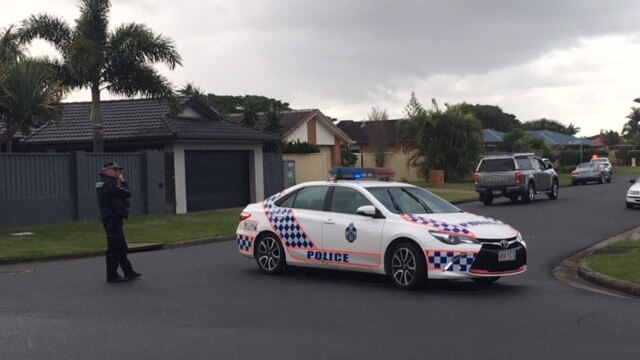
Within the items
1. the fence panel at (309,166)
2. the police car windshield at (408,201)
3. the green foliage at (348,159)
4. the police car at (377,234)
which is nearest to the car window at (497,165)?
the fence panel at (309,166)

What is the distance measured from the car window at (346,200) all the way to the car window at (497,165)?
61.0 feet

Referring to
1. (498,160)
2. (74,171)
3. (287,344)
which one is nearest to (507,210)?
(498,160)

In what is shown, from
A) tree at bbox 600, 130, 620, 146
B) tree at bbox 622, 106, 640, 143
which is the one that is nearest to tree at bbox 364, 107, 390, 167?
tree at bbox 600, 130, 620, 146

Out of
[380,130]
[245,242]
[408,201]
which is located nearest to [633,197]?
[408,201]

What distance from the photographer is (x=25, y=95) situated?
64.5ft

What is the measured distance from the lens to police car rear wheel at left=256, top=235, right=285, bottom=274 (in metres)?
11.6

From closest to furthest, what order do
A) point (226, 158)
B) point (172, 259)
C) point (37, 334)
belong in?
point (37, 334) < point (172, 259) < point (226, 158)

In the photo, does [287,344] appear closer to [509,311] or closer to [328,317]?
[328,317]

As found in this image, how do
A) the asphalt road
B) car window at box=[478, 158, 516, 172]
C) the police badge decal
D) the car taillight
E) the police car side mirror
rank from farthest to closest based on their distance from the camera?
car window at box=[478, 158, 516, 172]
the car taillight
the police badge decal
the police car side mirror
the asphalt road

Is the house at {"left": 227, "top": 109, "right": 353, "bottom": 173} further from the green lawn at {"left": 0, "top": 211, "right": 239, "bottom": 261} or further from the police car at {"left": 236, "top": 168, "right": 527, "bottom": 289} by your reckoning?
the police car at {"left": 236, "top": 168, "right": 527, "bottom": 289}

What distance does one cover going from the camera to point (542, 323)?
8.16 m

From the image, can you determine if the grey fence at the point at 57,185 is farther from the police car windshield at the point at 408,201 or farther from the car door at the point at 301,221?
the police car windshield at the point at 408,201

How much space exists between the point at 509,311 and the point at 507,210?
17.5 metres

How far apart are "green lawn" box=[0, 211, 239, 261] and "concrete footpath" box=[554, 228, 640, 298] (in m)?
8.66
